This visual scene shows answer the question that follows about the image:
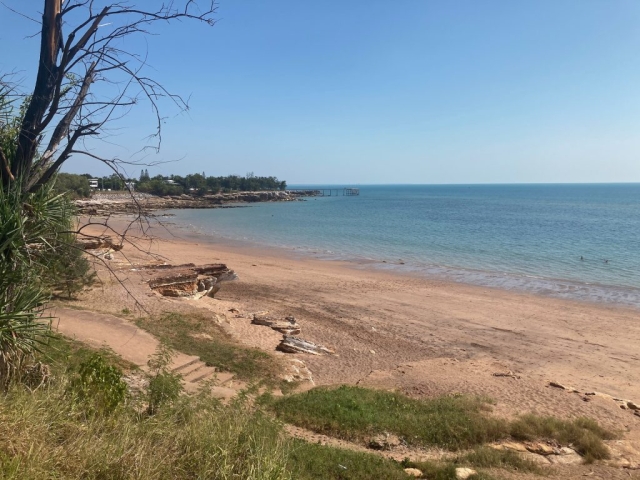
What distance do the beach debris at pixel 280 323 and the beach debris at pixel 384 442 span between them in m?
7.56

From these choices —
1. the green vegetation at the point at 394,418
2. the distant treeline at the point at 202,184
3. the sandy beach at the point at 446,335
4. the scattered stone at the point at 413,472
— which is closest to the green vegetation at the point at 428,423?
the green vegetation at the point at 394,418

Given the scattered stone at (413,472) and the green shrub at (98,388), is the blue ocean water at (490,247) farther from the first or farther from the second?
the green shrub at (98,388)

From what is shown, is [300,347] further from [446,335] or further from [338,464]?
[338,464]

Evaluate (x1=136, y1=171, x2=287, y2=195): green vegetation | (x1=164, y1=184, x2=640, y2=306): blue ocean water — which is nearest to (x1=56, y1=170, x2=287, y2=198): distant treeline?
(x1=136, y1=171, x2=287, y2=195): green vegetation

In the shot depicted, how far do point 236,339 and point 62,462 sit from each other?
33.2 feet

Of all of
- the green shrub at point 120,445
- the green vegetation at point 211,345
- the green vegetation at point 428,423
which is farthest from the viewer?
the green vegetation at point 211,345

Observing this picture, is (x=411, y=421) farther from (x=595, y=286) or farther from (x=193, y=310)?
(x=595, y=286)

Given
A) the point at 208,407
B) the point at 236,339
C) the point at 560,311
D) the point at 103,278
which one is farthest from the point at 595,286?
the point at 208,407

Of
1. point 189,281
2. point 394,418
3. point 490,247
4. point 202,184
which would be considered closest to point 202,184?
point 202,184

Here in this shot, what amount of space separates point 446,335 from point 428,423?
8.78 m

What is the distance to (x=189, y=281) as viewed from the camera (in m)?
18.5

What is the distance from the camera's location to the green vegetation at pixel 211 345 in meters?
11.2

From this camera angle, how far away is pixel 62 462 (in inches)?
156

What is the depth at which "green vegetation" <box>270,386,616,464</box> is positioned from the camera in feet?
27.1
